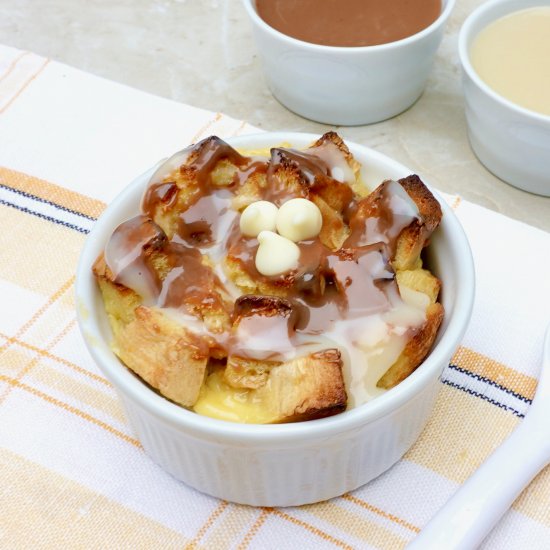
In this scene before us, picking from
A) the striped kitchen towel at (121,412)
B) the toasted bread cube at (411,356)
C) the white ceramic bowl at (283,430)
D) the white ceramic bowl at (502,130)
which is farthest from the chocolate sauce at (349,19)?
the toasted bread cube at (411,356)

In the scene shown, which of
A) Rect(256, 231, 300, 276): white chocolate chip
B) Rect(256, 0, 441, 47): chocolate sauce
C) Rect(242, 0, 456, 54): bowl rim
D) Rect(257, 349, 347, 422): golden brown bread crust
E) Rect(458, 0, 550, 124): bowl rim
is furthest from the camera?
Rect(256, 0, 441, 47): chocolate sauce

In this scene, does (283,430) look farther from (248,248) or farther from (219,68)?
(219,68)

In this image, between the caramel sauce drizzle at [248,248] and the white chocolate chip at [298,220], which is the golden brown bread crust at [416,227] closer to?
the caramel sauce drizzle at [248,248]

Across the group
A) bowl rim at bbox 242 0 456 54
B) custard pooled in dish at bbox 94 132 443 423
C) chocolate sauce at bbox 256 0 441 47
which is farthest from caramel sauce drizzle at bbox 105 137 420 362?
chocolate sauce at bbox 256 0 441 47

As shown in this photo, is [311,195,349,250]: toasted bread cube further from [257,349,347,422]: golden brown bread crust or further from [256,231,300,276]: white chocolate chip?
[257,349,347,422]: golden brown bread crust

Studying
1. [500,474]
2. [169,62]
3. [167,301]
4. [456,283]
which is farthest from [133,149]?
[500,474]

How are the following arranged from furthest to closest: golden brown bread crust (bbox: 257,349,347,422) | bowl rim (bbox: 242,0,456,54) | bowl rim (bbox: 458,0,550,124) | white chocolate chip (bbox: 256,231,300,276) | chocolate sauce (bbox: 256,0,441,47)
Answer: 1. chocolate sauce (bbox: 256,0,441,47)
2. bowl rim (bbox: 242,0,456,54)
3. bowl rim (bbox: 458,0,550,124)
4. white chocolate chip (bbox: 256,231,300,276)
5. golden brown bread crust (bbox: 257,349,347,422)
